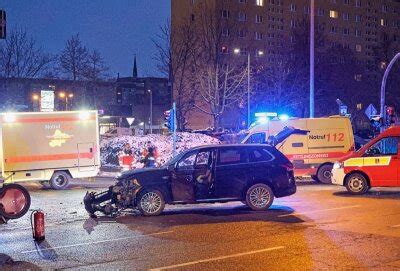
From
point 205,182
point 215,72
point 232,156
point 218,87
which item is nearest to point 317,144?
point 232,156

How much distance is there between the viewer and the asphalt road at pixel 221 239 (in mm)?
8258

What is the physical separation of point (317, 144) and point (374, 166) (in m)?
3.93

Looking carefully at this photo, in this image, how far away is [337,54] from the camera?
5681cm

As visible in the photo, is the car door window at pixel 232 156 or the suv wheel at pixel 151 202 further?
the car door window at pixel 232 156

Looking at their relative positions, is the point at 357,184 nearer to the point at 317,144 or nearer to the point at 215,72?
the point at 317,144

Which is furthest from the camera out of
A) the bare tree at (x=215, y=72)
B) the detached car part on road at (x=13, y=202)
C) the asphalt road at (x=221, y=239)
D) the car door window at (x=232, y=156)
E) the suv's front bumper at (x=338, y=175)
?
the bare tree at (x=215, y=72)

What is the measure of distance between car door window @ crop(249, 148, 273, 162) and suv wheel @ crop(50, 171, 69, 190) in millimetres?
9671

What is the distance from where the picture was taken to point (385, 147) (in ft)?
55.4

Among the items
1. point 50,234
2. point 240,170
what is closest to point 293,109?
point 240,170

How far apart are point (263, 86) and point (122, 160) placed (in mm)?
25553

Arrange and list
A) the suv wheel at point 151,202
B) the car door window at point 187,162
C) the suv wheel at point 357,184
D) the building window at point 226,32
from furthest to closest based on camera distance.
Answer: the building window at point 226,32
the suv wheel at point 357,184
the car door window at point 187,162
the suv wheel at point 151,202

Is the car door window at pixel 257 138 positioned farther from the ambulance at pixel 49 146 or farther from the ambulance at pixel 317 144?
the ambulance at pixel 49 146

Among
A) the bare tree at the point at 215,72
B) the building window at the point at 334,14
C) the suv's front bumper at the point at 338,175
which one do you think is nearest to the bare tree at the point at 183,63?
the bare tree at the point at 215,72

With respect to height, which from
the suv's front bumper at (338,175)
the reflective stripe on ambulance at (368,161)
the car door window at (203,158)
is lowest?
the suv's front bumper at (338,175)
